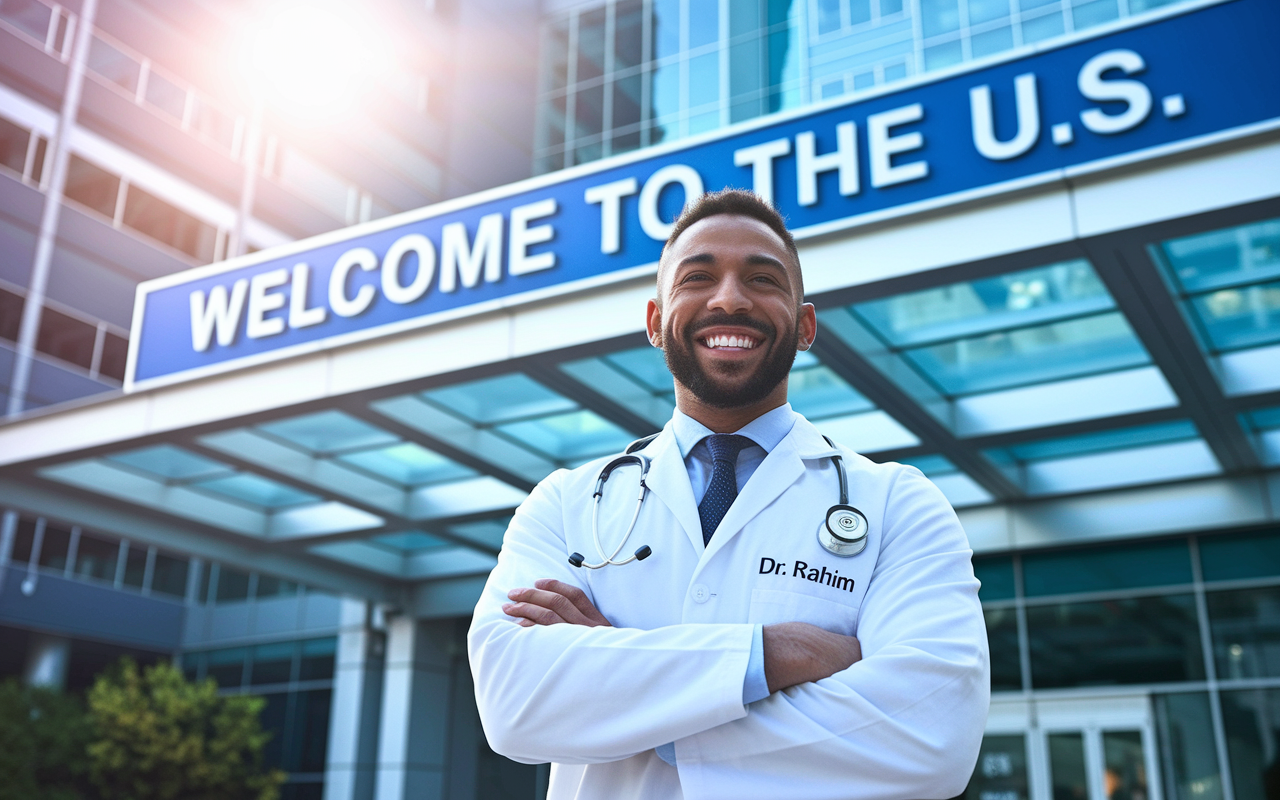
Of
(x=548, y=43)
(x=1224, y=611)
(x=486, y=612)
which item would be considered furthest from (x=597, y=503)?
(x=548, y=43)

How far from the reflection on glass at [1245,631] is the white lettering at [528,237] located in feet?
27.7

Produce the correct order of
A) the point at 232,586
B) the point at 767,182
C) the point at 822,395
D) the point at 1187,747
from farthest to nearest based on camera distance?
the point at 232,586 → the point at 1187,747 → the point at 822,395 → the point at 767,182

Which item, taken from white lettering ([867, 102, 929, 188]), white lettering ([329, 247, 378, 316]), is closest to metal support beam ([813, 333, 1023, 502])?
white lettering ([867, 102, 929, 188])

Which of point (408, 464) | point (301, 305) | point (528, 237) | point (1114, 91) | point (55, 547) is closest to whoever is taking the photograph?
point (1114, 91)

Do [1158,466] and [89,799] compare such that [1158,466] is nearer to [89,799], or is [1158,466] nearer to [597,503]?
[597,503]

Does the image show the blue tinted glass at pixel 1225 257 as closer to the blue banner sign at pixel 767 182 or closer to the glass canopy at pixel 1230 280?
the glass canopy at pixel 1230 280

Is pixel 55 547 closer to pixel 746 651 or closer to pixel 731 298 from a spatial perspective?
pixel 731 298

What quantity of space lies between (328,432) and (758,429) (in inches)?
390

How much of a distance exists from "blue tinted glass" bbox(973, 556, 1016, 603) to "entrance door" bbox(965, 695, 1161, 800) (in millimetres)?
1274

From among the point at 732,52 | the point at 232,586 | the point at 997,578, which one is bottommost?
the point at 997,578

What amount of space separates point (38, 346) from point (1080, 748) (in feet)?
75.4

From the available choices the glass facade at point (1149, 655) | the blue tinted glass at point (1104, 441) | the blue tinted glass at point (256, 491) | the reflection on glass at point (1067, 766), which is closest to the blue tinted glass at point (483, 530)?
the blue tinted glass at point (256, 491)

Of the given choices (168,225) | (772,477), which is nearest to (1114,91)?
(772,477)

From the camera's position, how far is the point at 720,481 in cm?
212
